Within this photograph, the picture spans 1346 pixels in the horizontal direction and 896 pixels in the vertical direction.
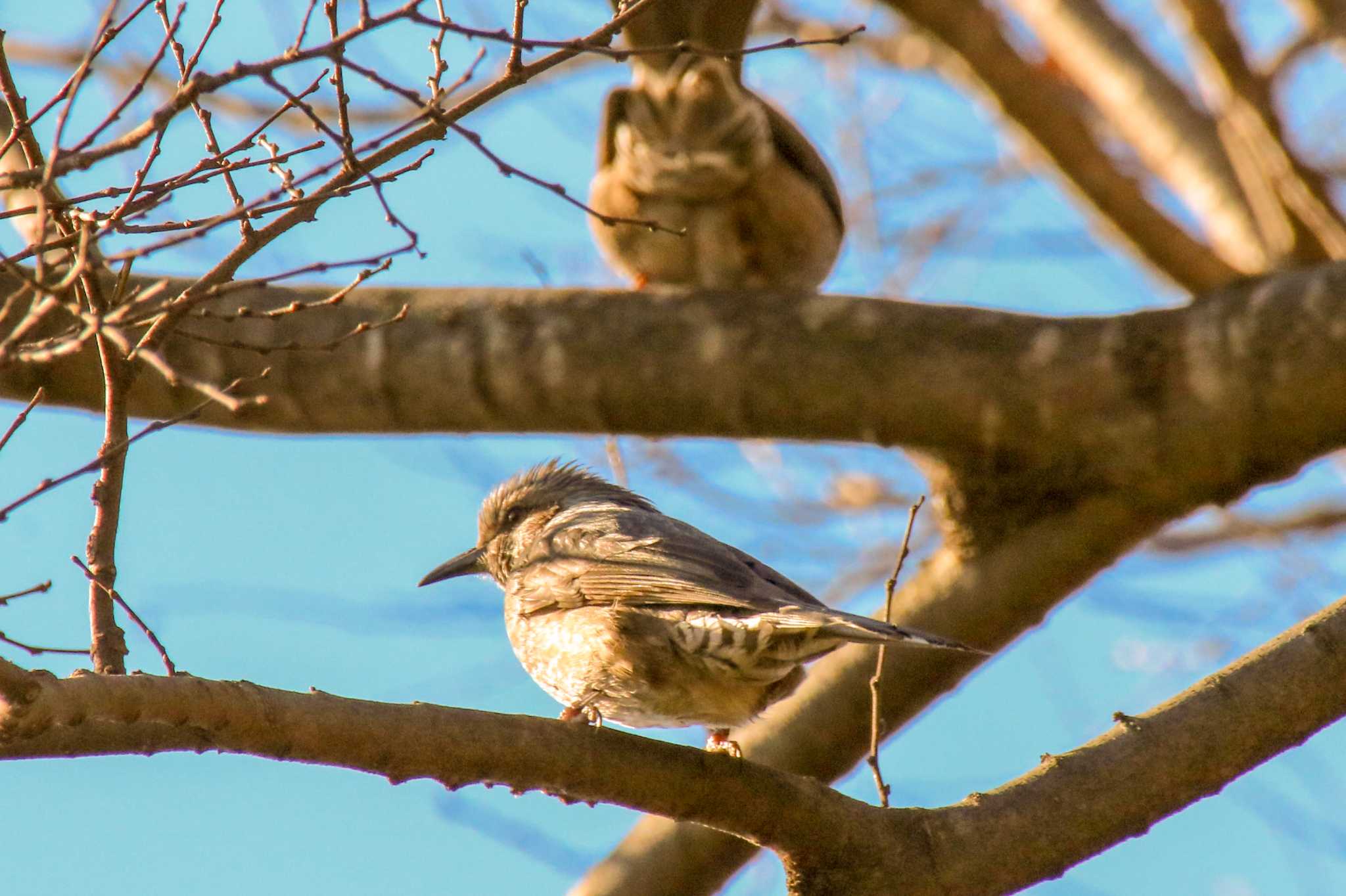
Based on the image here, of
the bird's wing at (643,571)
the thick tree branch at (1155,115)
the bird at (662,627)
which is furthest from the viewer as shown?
the thick tree branch at (1155,115)

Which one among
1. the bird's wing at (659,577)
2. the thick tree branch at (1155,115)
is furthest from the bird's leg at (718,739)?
the thick tree branch at (1155,115)

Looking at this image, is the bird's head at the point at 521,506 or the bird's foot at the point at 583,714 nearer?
the bird's foot at the point at 583,714

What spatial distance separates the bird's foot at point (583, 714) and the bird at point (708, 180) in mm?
2554

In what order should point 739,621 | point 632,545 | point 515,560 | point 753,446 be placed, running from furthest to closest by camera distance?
point 753,446 < point 515,560 < point 632,545 < point 739,621

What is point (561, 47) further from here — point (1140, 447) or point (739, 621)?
point (1140, 447)

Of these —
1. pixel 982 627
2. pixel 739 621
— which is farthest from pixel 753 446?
pixel 739 621

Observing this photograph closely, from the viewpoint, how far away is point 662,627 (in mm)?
3547

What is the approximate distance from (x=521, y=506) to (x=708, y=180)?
1915 millimetres

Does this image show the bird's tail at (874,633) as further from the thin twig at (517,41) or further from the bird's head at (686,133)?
the bird's head at (686,133)

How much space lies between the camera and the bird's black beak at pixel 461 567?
486 cm

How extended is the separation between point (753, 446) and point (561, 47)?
5.49 metres

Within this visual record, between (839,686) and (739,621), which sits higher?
(839,686)

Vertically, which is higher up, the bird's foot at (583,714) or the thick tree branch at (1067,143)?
the thick tree branch at (1067,143)

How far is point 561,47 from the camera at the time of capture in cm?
257
